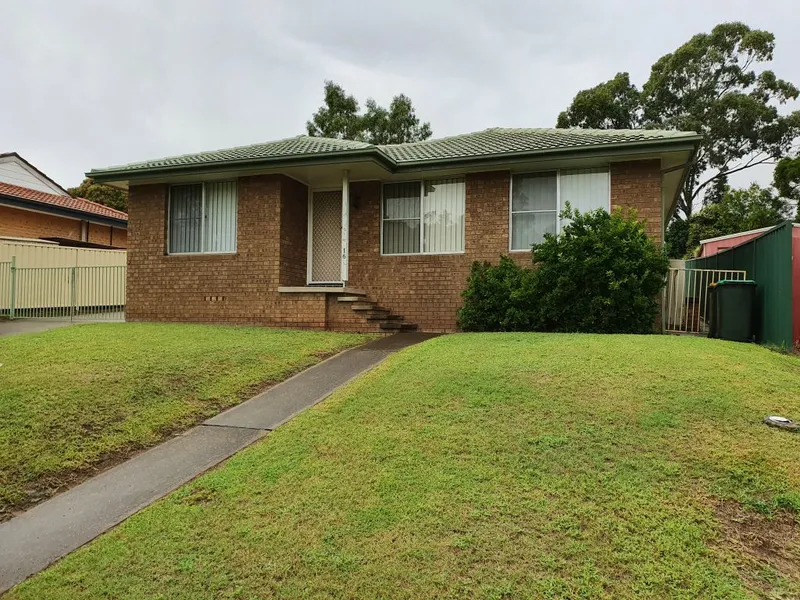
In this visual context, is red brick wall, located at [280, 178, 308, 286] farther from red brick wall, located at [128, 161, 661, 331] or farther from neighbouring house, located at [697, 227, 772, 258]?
neighbouring house, located at [697, 227, 772, 258]

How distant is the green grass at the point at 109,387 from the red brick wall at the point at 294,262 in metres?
2.11

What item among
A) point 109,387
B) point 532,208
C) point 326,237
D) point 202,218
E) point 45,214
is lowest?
point 109,387

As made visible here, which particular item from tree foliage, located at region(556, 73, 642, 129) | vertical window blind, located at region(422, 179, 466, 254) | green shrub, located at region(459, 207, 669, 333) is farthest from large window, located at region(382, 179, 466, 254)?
tree foliage, located at region(556, 73, 642, 129)

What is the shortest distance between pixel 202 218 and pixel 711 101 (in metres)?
32.7

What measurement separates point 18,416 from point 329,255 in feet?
27.0

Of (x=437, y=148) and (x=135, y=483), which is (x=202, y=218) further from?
(x=135, y=483)

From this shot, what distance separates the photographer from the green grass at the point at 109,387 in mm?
4617

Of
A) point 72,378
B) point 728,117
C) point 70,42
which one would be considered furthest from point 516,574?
point 728,117

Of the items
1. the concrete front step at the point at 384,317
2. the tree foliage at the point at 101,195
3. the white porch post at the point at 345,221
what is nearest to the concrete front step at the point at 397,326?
the concrete front step at the point at 384,317

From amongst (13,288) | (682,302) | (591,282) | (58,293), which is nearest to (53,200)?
(58,293)

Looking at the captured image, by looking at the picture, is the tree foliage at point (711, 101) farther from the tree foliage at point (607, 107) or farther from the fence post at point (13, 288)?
the fence post at point (13, 288)

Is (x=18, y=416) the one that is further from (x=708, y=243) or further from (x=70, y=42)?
(x=708, y=243)

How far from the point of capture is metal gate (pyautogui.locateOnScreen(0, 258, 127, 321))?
51.1 ft

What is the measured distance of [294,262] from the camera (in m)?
12.4
